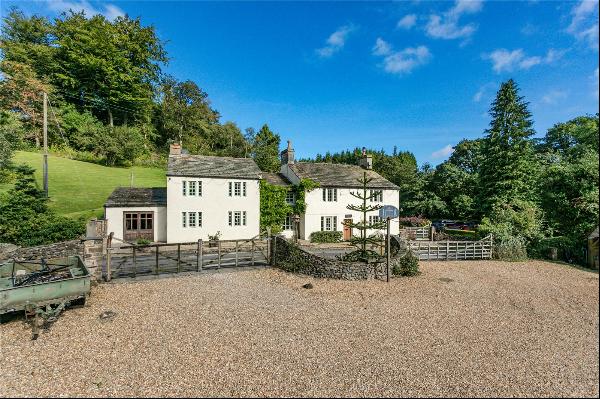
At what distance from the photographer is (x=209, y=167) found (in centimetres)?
→ 2408

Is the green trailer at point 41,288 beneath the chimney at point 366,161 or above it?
beneath

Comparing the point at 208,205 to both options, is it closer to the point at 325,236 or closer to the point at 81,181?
the point at 325,236

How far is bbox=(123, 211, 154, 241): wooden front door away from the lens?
72.7 feet

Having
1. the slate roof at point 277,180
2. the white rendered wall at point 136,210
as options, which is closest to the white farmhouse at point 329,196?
the slate roof at point 277,180

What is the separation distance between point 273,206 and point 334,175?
792 centimetres

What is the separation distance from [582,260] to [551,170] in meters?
1.15

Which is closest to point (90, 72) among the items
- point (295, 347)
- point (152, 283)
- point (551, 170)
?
point (152, 283)

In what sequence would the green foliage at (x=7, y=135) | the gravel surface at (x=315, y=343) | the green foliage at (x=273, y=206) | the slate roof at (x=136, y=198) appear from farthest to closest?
the green foliage at (x=273, y=206) → the green foliage at (x=7, y=135) → the slate roof at (x=136, y=198) → the gravel surface at (x=315, y=343)

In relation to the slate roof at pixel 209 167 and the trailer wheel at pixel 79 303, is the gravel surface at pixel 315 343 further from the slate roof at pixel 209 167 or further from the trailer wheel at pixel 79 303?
the slate roof at pixel 209 167

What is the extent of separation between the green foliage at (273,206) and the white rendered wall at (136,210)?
332 inches

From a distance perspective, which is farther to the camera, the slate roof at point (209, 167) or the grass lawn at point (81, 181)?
the grass lawn at point (81, 181)

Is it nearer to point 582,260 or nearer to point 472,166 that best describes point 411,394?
point 582,260

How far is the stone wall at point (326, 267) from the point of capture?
→ 1293cm

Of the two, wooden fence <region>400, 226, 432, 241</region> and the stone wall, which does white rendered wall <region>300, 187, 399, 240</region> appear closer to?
wooden fence <region>400, 226, 432, 241</region>
